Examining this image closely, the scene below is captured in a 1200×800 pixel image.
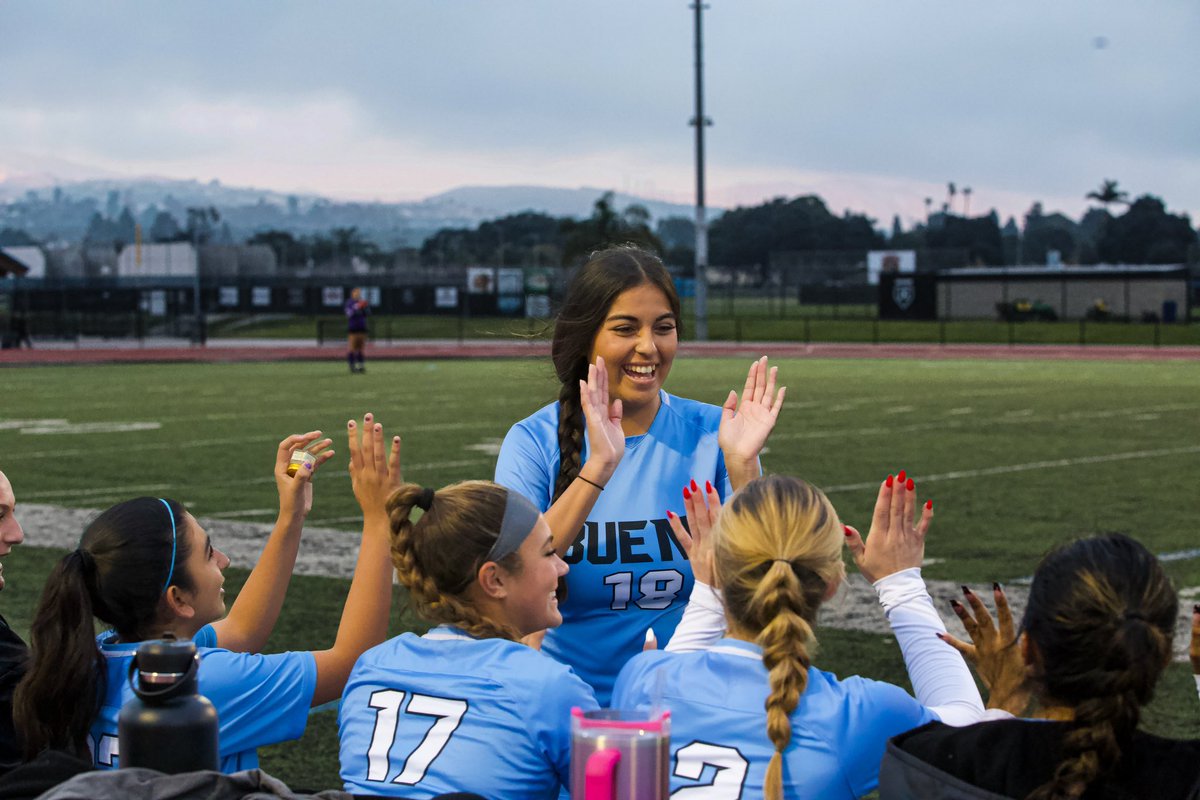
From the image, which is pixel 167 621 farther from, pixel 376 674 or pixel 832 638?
pixel 832 638

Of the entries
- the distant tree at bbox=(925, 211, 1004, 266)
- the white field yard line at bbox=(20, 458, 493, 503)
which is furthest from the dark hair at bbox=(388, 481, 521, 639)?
the distant tree at bbox=(925, 211, 1004, 266)

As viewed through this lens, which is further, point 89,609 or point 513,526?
point 89,609

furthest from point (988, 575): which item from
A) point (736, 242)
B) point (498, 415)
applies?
point (736, 242)

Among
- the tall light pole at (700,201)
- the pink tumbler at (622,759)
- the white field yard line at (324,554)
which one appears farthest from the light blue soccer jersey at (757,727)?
the tall light pole at (700,201)

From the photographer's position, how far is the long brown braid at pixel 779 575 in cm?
309

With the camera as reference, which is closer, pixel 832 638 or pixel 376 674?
pixel 376 674

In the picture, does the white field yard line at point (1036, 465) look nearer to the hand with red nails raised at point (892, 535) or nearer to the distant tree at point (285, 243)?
the hand with red nails raised at point (892, 535)

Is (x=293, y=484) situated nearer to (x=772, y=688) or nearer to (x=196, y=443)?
(x=772, y=688)

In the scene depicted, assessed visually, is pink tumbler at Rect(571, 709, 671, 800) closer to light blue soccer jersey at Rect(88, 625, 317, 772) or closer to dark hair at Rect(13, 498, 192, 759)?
light blue soccer jersey at Rect(88, 625, 317, 772)

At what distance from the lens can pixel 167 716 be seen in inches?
111

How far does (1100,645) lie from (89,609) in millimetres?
2243

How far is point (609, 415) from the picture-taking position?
178 inches

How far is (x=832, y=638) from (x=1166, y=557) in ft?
10.1

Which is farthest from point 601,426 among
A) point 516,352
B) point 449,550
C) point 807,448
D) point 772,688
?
point 516,352
